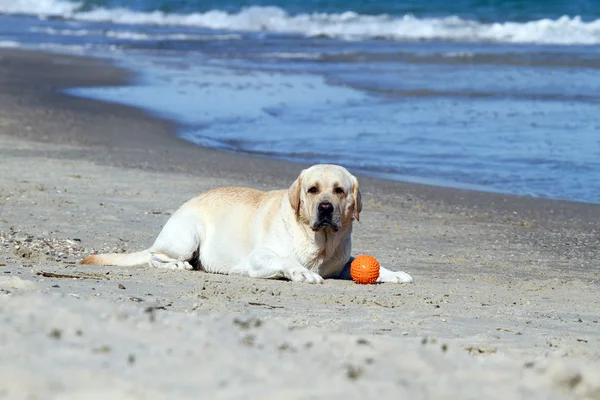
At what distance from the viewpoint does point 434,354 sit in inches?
174

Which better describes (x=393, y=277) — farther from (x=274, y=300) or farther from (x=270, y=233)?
(x=274, y=300)

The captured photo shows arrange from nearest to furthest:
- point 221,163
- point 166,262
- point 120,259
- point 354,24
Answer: point 120,259 → point 166,262 → point 221,163 → point 354,24

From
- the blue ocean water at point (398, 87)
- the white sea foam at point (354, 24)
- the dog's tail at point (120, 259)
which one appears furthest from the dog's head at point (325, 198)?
the white sea foam at point (354, 24)

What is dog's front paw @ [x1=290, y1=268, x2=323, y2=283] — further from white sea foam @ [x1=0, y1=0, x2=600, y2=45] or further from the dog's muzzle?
white sea foam @ [x1=0, y1=0, x2=600, y2=45]

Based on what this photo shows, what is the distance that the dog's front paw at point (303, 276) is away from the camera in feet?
24.5

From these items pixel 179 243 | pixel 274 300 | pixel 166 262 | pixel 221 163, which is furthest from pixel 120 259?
pixel 221 163

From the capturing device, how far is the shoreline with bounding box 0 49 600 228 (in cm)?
1126

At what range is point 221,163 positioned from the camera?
13625mm

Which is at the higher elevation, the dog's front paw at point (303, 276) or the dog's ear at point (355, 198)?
the dog's ear at point (355, 198)

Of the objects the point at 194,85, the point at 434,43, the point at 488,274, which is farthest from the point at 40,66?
the point at 488,274

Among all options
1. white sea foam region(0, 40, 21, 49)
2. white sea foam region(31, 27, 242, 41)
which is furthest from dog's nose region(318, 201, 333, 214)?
white sea foam region(31, 27, 242, 41)

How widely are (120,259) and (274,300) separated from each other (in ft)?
5.48

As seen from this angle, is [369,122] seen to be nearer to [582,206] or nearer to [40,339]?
[582,206]

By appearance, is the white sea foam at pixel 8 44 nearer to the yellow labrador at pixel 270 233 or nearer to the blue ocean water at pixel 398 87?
the blue ocean water at pixel 398 87
